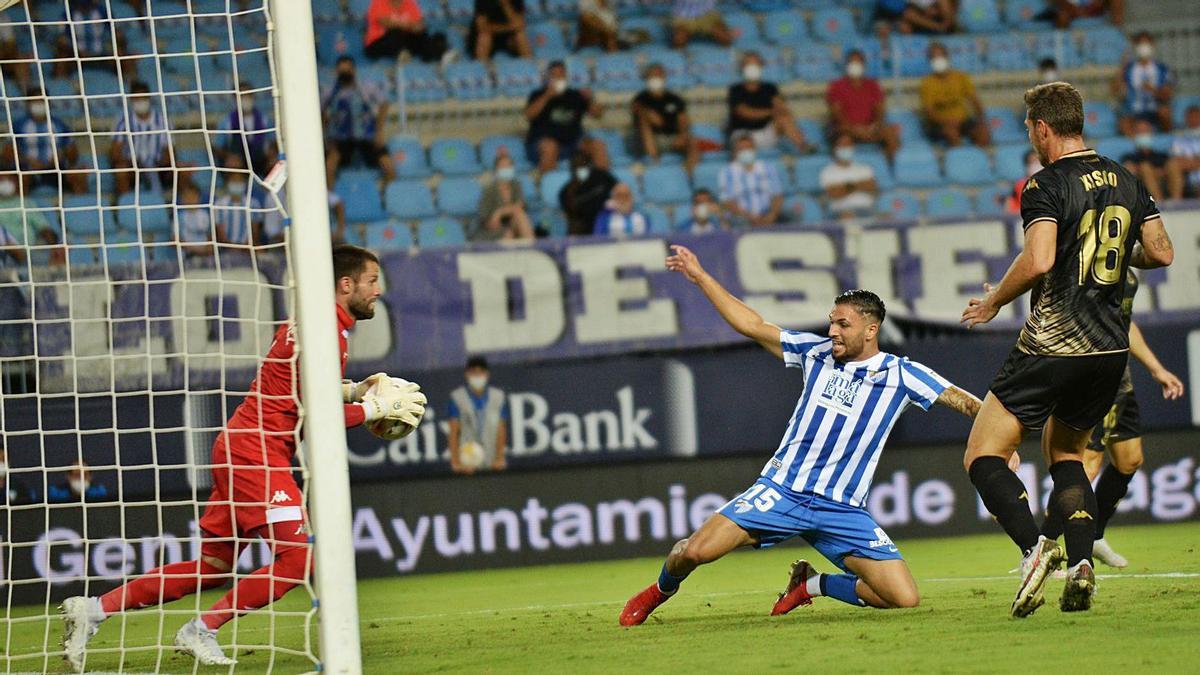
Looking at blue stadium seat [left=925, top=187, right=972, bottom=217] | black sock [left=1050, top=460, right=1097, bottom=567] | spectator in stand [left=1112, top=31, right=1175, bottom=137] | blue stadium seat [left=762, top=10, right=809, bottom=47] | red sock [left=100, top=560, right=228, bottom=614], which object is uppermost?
blue stadium seat [left=762, top=10, right=809, bottom=47]

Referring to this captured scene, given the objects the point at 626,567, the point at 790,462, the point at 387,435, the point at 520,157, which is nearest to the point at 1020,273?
the point at 790,462

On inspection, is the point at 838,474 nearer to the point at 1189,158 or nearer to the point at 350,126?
the point at 350,126

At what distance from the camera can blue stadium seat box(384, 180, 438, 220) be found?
1295 centimetres

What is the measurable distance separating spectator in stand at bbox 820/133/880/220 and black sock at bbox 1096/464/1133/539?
16.6 feet

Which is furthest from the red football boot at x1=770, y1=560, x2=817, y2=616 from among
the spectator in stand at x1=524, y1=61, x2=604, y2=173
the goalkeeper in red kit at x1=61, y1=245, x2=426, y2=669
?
the spectator in stand at x1=524, y1=61, x2=604, y2=173

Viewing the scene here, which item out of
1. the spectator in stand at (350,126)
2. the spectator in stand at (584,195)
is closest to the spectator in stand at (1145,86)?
the spectator in stand at (584,195)

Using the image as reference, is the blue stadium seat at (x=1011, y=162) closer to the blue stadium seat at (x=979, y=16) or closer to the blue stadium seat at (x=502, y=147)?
the blue stadium seat at (x=979, y=16)

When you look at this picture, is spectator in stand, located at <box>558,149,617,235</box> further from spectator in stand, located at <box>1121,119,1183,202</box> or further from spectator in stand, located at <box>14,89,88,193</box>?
spectator in stand, located at <box>1121,119,1183,202</box>

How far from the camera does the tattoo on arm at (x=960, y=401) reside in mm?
6445

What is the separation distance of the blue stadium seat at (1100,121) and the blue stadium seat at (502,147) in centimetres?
525

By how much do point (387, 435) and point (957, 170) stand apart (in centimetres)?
883

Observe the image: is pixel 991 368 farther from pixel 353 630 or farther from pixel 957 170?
pixel 353 630

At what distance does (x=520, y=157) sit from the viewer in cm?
1360

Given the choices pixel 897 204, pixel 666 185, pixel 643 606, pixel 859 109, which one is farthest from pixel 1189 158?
pixel 643 606
